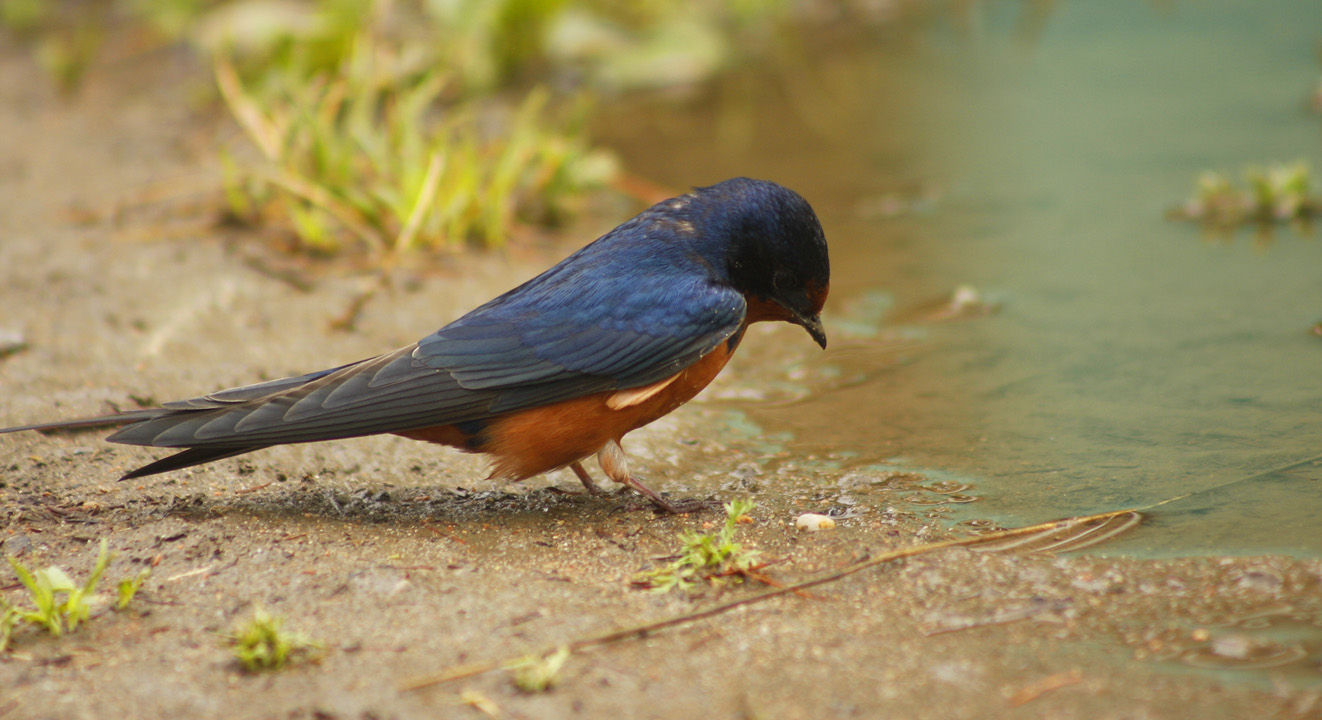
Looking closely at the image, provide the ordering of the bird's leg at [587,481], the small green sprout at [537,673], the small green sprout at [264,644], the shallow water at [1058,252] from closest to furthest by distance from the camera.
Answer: the small green sprout at [537,673] → the small green sprout at [264,644] → the shallow water at [1058,252] → the bird's leg at [587,481]

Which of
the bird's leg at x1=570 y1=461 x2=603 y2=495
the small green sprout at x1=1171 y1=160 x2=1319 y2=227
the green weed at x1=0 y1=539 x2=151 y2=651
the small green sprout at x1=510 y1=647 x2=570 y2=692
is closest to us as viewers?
the small green sprout at x1=510 y1=647 x2=570 y2=692

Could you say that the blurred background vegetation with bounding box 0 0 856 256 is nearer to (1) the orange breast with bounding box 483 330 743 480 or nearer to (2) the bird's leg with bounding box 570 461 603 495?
(2) the bird's leg with bounding box 570 461 603 495

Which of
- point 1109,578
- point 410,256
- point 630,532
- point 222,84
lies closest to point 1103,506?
point 1109,578

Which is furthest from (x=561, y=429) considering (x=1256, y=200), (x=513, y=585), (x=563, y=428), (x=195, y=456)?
(x=1256, y=200)

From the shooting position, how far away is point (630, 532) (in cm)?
294

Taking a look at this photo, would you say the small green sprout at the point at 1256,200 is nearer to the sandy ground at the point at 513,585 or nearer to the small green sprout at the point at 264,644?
the sandy ground at the point at 513,585

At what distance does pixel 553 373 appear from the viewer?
Result: 2.96 metres

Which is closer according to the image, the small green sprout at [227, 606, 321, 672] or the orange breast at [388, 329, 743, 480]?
the small green sprout at [227, 606, 321, 672]

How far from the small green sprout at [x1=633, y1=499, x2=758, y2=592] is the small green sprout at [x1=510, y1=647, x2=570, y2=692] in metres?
0.46

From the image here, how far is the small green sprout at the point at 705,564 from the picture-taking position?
8.35 ft

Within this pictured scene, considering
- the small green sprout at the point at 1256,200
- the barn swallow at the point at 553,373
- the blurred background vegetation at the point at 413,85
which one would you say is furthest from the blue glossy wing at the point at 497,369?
the small green sprout at the point at 1256,200

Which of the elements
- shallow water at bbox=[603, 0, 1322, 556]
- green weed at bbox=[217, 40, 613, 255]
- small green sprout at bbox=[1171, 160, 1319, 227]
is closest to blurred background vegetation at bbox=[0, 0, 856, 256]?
green weed at bbox=[217, 40, 613, 255]

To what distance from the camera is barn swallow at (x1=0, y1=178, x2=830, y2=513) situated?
113 inches

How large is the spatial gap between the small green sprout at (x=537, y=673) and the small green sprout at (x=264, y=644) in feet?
1.41
